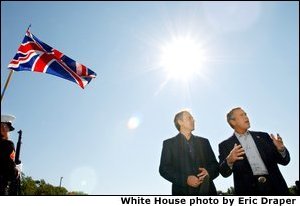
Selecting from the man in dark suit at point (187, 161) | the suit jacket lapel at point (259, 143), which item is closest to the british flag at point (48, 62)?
the man in dark suit at point (187, 161)

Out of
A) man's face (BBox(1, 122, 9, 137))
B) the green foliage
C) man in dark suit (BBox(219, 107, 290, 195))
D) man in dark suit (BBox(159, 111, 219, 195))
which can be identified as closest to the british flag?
man's face (BBox(1, 122, 9, 137))

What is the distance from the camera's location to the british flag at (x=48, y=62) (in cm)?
884

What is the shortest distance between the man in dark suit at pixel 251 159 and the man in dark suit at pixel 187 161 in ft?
0.98

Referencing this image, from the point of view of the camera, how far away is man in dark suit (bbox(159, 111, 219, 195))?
19.9 ft

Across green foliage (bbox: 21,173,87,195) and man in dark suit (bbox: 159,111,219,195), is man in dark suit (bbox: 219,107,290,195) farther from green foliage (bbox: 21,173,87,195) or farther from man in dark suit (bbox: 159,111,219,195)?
green foliage (bbox: 21,173,87,195)

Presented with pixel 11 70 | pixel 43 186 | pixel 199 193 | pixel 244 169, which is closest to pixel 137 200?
pixel 199 193

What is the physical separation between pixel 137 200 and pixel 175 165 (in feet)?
4.09

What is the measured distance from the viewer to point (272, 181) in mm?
6102

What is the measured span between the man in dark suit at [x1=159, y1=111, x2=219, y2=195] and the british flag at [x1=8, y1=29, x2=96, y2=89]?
3.69m

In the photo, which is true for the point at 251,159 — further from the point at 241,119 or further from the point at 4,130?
the point at 4,130

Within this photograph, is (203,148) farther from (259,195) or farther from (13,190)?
(13,190)

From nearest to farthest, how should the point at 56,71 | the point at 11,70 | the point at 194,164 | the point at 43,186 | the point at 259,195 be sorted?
the point at 259,195, the point at 194,164, the point at 11,70, the point at 56,71, the point at 43,186

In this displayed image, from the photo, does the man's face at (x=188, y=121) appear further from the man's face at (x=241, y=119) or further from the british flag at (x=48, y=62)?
the british flag at (x=48, y=62)

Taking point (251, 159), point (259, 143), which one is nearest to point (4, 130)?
point (251, 159)
